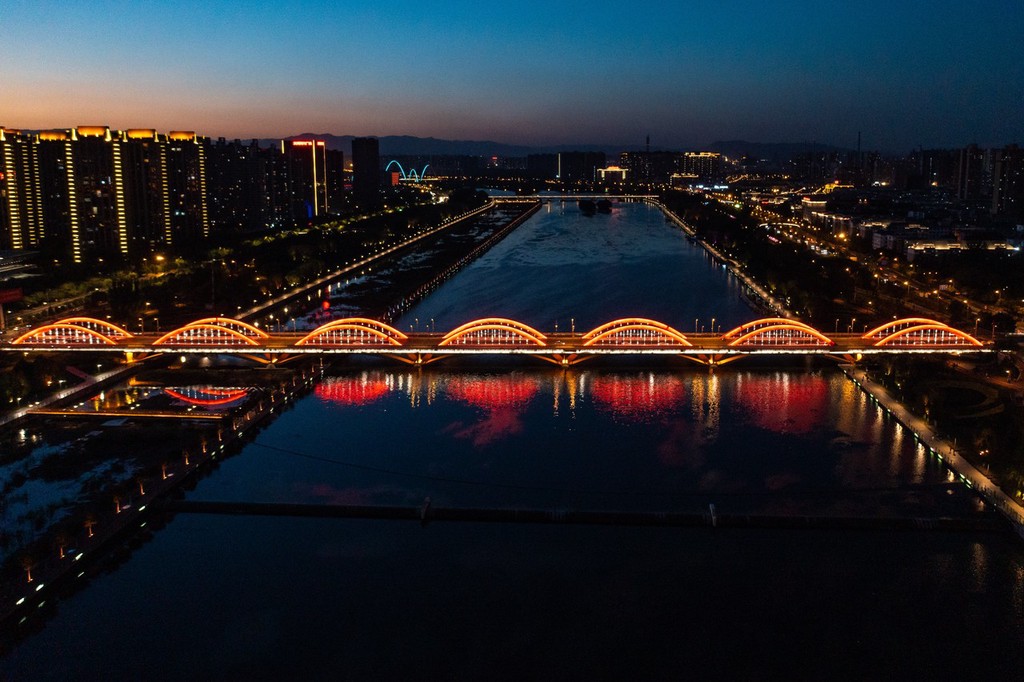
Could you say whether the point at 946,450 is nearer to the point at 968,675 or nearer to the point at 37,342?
the point at 968,675

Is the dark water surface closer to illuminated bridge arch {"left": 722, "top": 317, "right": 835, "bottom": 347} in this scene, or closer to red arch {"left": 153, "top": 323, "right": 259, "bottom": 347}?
illuminated bridge arch {"left": 722, "top": 317, "right": 835, "bottom": 347}

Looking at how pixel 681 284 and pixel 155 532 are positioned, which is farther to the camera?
pixel 681 284

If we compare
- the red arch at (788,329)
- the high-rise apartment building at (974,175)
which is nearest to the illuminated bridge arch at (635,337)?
the red arch at (788,329)

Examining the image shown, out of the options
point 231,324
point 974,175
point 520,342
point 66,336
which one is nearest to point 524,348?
point 520,342

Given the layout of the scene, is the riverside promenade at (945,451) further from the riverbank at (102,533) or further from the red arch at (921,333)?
the riverbank at (102,533)

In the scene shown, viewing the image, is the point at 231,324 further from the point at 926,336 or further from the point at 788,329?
the point at 926,336

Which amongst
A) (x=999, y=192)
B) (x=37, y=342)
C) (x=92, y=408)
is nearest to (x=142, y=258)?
(x=37, y=342)
